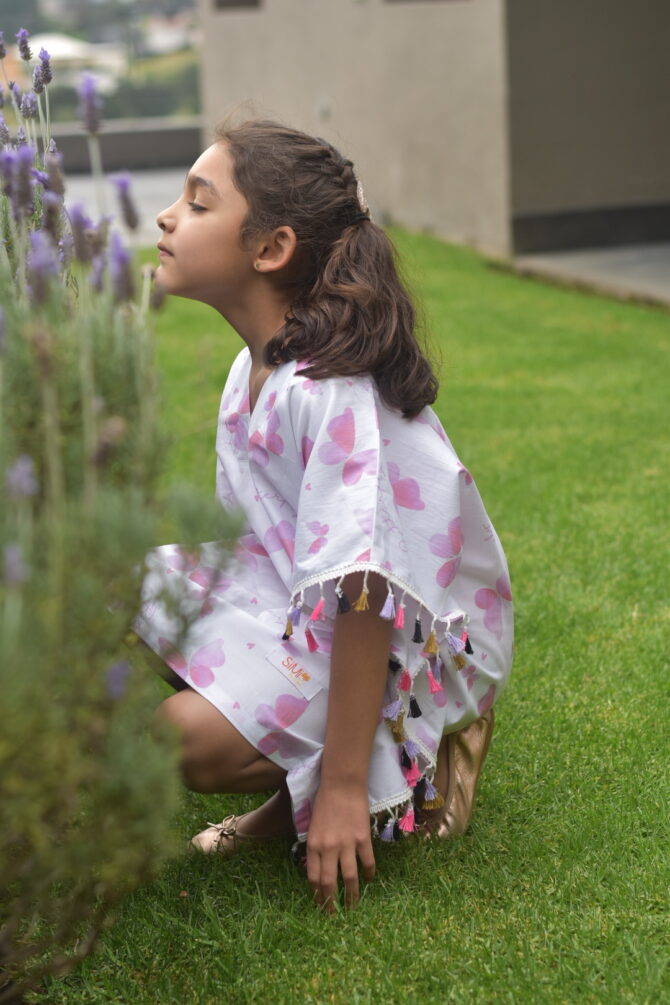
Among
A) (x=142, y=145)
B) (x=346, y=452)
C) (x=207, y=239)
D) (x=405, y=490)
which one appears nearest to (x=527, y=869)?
(x=405, y=490)

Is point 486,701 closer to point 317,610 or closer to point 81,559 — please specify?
point 317,610

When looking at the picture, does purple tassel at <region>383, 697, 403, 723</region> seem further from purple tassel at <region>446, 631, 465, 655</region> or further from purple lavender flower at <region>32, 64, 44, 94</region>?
purple lavender flower at <region>32, 64, 44, 94</region>

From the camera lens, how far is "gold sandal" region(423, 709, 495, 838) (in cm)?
212

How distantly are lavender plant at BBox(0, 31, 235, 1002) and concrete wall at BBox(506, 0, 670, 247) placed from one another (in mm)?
7264

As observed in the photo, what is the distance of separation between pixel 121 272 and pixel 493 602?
43.7 inches

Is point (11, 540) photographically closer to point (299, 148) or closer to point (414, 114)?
point (299, 148)

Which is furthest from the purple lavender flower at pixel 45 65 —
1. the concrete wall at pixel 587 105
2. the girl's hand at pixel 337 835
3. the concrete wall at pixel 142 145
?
the concrete wall at pixel 142 145

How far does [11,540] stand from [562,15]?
7.70m

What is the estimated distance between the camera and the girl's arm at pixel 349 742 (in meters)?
1.84

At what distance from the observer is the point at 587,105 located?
8.28 m

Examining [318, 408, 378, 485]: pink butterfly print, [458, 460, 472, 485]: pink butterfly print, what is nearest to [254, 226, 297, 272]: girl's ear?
[318, 408, 378, 485]: pink butterfly print

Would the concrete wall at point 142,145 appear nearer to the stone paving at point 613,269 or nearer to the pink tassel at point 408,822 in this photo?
the stone paving at point 613,269

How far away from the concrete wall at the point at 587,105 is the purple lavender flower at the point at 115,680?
755 cm

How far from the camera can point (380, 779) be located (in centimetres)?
193
